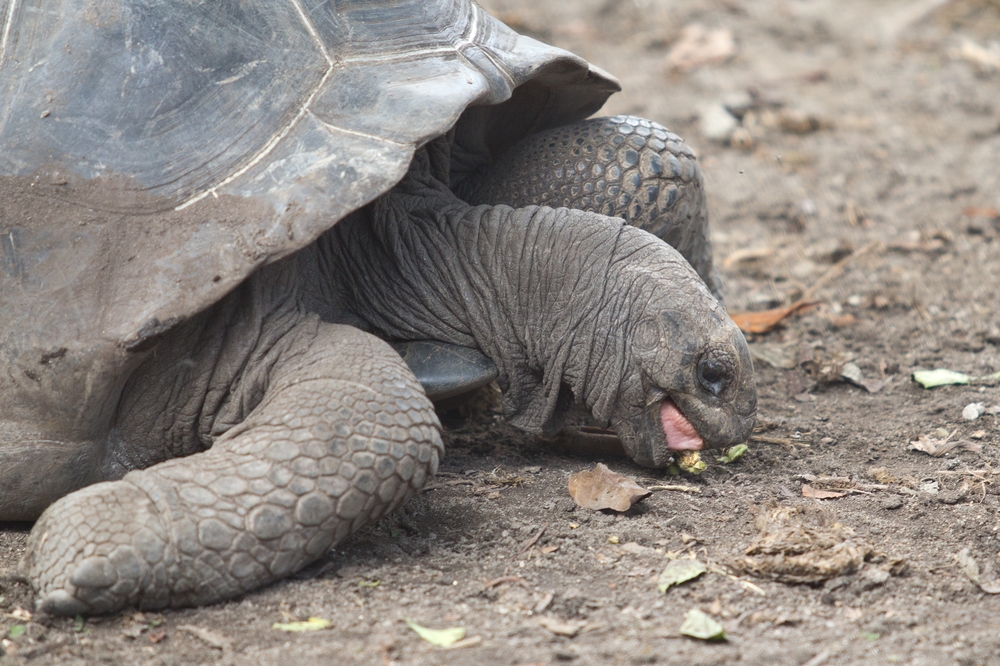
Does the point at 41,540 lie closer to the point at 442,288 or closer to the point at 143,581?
the point at 143,581

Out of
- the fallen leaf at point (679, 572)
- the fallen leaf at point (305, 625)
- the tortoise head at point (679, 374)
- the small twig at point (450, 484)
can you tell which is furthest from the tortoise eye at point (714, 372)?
the fallen leaf at point (305, 625)

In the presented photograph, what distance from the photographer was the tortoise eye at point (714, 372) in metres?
2.73

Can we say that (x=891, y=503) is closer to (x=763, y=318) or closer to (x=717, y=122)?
(x=763, y=318)

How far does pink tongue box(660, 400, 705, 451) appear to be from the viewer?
2826 mm

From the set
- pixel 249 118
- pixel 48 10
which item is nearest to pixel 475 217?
pixel 249 118

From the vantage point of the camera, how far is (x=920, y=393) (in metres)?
3.60

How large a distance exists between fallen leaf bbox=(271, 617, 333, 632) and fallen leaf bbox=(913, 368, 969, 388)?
248 centimetres

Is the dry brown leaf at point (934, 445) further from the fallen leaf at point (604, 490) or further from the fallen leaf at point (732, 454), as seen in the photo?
the fallen leaf at point (604, 490)

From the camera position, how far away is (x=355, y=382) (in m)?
2.38

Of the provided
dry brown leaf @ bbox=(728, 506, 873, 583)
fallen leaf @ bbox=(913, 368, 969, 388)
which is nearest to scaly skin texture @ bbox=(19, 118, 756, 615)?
dry brown leaf @ bbox=(728, 506, 873, 583)

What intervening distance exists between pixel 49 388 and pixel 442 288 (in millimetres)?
1082

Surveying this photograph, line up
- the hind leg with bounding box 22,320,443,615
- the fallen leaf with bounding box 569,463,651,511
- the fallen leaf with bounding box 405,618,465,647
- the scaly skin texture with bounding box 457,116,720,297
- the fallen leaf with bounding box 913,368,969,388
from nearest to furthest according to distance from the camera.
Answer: the fallen leaf with bounding box 405,618,465,647 → the hind leg with bounding box 22,320,443,615 → the fallen leaf with bounding box 569,463,651,511 → the scaly skin texture with bounding box 457,116,720,297 → the fallen leaf with bounding box 913,368,969,388

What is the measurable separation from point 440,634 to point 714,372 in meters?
1.14

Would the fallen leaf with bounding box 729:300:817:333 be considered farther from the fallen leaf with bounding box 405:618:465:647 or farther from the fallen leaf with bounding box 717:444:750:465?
the fallen leaf with bounding box 405:618:465:647
